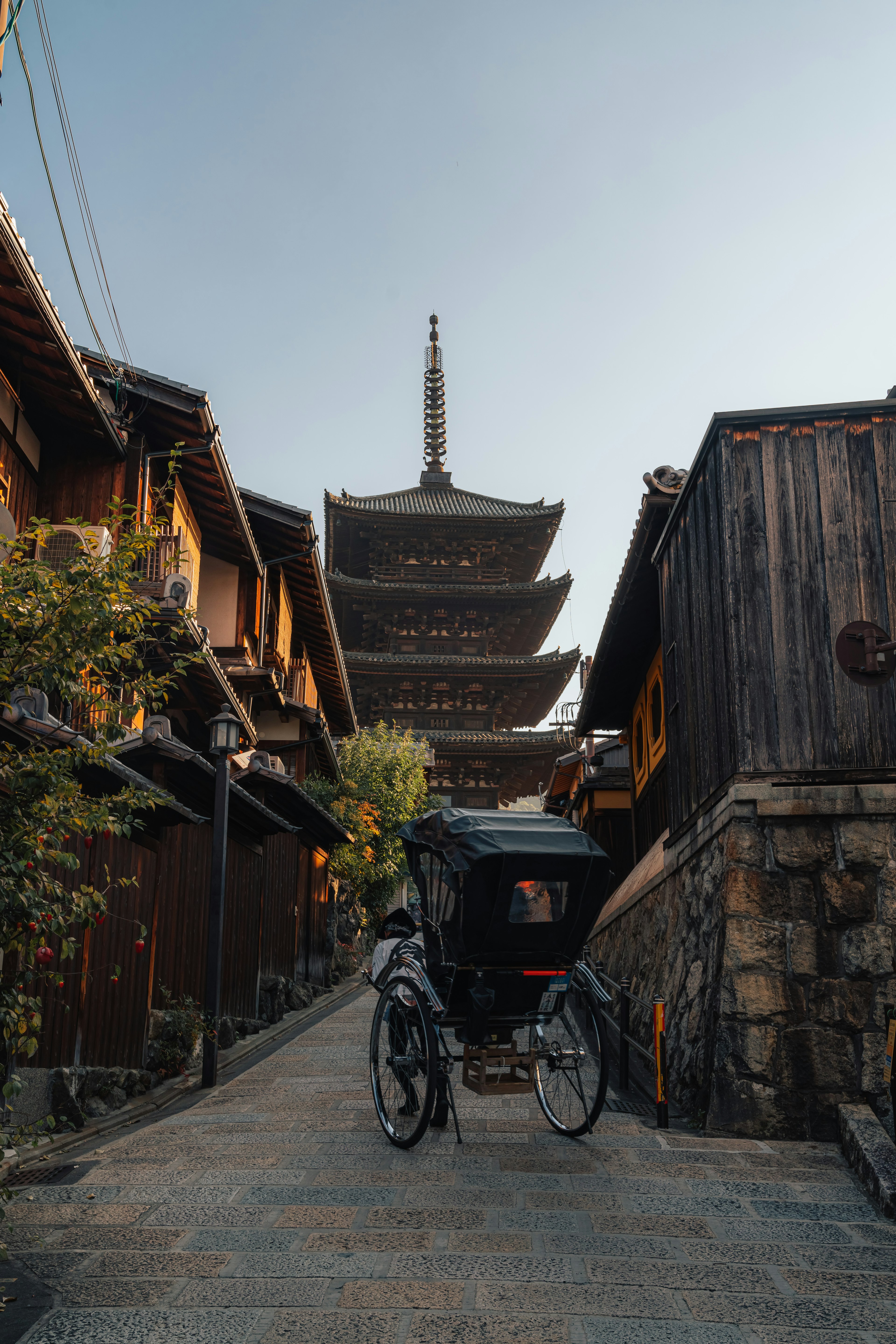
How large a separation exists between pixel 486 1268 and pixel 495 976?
6.98ft

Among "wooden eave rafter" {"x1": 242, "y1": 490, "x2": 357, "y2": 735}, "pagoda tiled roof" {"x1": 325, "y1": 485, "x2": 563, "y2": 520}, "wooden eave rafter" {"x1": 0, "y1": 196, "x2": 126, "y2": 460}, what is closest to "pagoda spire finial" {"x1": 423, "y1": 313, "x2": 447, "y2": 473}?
"pagoda tiled roof" {"x1": 325, "y1": 485, "x2": 563, "y2": 520}

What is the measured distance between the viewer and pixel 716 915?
316 inches

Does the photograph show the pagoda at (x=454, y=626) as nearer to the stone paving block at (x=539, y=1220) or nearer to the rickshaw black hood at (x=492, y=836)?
the rickshaw black hood at (x=492, y=836)

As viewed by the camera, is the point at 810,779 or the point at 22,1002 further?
the point at 810,779

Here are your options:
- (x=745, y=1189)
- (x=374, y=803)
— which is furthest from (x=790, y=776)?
(x=374, y=803)

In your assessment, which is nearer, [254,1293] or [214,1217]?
[254,1293]

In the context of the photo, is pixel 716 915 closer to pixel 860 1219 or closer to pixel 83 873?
pixel 860 1219

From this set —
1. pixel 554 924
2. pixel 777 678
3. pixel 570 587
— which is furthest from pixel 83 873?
pixel 570 587

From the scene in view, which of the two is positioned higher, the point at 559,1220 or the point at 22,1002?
the point at 22,1002

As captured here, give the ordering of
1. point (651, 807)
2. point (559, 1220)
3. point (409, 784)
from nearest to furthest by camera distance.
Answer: point (559, 1220)
point (651, 807)
point (409, 784)

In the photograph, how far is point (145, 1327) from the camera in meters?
3.69

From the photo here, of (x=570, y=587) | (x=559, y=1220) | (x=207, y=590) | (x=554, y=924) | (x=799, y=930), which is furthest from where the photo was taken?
(x=570, y=587)

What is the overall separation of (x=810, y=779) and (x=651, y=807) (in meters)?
6.84

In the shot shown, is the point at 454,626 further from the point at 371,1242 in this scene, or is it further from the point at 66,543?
the point at 371,1242
